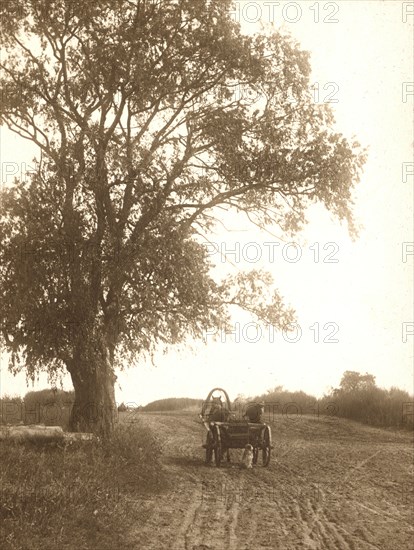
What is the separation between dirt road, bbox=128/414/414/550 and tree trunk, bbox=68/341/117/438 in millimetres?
1871

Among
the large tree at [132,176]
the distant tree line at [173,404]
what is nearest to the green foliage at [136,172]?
the large tree at [132,176]

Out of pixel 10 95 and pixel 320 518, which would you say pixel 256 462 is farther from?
pixel 10 95

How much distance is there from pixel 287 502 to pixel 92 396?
272 inches

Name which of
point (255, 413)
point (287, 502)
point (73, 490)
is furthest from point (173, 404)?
point (73, 490)

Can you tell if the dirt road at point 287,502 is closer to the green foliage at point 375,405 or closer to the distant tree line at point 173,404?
the green foliage at point 375,405

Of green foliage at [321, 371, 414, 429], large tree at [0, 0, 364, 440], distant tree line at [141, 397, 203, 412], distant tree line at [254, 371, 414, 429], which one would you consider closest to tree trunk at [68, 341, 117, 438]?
large tree at [0, 0, 364, 440]

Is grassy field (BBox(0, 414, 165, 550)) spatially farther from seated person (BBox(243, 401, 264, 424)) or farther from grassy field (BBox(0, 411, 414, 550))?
seated person (BBox(243, 401, 264, 424))

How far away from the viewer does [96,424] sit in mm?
16469

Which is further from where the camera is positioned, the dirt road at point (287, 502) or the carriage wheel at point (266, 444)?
the carriage wheel at point (266, 444)

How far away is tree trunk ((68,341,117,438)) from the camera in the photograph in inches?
647

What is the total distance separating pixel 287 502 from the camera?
37.2ft

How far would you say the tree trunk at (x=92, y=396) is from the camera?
53.9 feet

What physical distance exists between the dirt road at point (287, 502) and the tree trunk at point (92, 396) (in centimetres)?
187

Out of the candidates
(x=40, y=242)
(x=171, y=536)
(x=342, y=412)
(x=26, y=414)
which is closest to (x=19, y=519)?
(x=171, y=536)
